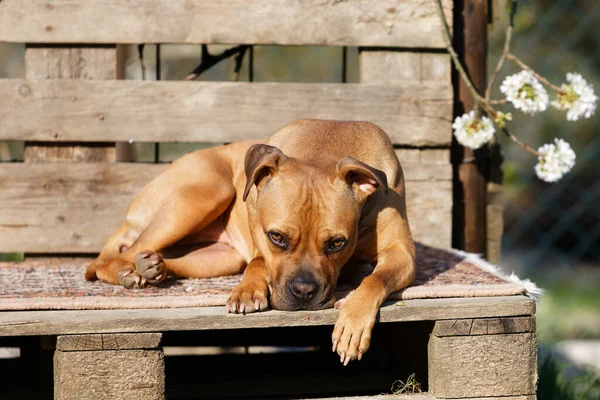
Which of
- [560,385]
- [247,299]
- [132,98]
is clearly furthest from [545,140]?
[247,299]

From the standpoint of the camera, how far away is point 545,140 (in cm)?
759

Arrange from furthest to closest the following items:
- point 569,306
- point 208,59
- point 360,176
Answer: point 569,306 → point 208,59 → point 360,176

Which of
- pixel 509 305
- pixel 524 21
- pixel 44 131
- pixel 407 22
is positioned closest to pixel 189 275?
Answer: pixel 44 131

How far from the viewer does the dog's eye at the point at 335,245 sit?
3.48m

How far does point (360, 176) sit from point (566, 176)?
4.73 metres

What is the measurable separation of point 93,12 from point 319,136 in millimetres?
1522

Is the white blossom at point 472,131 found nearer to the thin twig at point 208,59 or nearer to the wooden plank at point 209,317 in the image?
the thin twig at point 208,59

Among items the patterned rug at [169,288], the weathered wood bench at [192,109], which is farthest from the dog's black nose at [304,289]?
the weathered wood bench at [192,109]

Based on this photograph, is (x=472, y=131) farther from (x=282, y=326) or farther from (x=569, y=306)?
(x=569, y=306)

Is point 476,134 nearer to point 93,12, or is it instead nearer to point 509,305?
point 509,305

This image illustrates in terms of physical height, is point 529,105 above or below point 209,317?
above

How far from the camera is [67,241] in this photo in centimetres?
473

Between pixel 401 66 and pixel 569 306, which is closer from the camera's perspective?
pixel 401 66

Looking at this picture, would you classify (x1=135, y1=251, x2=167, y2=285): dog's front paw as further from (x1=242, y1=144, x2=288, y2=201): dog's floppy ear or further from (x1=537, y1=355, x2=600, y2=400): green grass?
(x1=537, y1=355, x2=600, y2=400): green grass
